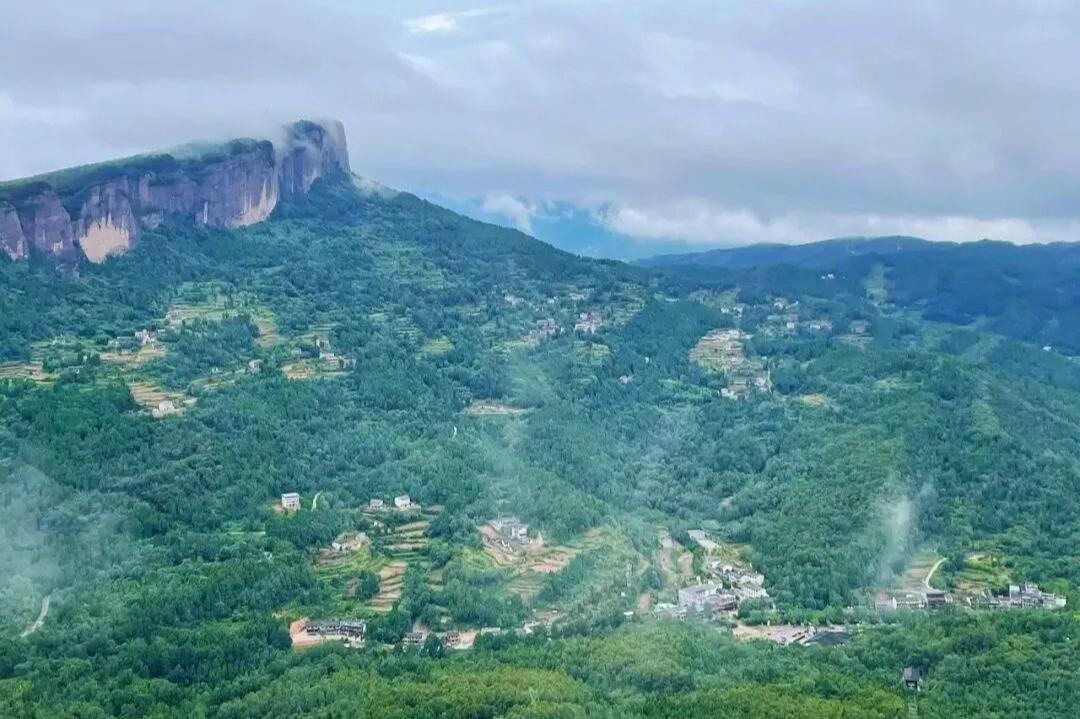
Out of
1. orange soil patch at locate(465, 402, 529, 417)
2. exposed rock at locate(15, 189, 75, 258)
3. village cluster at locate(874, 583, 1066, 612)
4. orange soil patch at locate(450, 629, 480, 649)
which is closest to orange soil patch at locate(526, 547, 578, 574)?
orange soil patch at locate(450, 629, 480, 649)

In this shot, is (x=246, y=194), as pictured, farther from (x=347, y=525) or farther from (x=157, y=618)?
(x=157, y=618)

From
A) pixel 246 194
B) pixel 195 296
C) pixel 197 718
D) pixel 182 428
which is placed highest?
pixel 246 194

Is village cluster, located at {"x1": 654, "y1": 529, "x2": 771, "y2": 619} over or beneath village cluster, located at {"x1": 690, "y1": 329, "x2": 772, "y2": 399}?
beneath

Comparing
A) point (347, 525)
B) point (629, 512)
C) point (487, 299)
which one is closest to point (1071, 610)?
point (629, 512)

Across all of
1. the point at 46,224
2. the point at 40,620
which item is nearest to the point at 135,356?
the point at 46,224

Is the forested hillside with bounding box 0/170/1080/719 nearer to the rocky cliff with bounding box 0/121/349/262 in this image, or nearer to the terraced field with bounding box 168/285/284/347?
the terraced field with bounding box 168/285/284/347

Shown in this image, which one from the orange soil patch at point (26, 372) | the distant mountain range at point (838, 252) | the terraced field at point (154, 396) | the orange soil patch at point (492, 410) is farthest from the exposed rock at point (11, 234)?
the distant mountain range at point (838, 252)
